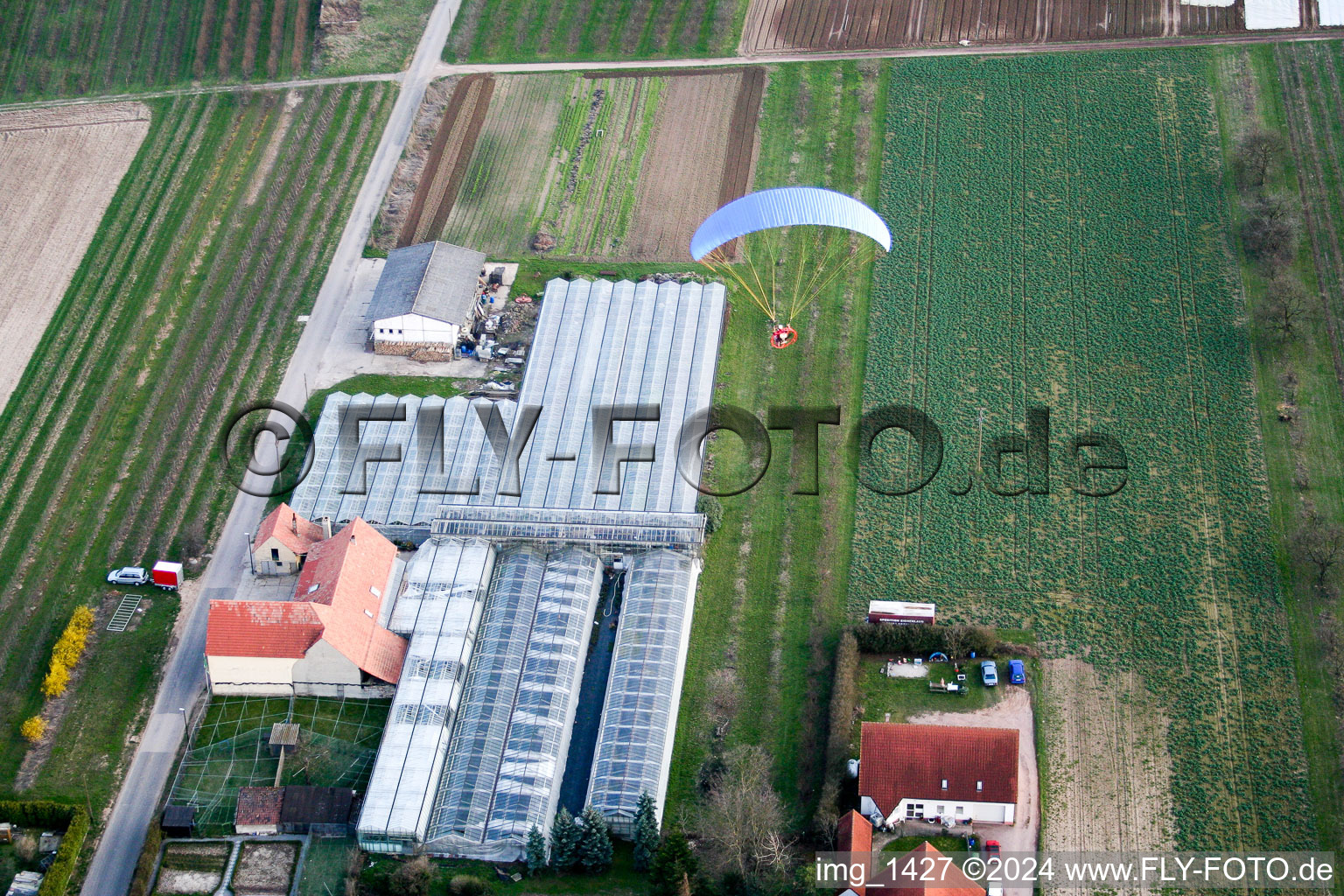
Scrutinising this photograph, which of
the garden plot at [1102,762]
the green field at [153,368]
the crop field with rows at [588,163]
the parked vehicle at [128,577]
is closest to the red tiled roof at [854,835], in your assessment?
the garden plot at [1102,762]

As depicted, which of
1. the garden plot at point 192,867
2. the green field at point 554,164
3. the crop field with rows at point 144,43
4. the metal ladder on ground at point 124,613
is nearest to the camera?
the garden plot at point 192,867

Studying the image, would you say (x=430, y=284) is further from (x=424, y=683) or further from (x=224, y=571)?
(x=424, y=683)

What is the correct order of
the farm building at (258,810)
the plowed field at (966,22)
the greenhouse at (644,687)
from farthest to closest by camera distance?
the plowed field at (966,22) < the greenhouse at (644,687) < the farm building at (258,810)

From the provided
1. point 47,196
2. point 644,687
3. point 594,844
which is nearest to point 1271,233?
point 644,687

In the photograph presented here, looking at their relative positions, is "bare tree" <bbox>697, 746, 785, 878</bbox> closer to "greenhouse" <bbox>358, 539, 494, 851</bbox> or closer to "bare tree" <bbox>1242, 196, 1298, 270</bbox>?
"greenhouse" <bbox>358, 539, 494, 851</bbox>

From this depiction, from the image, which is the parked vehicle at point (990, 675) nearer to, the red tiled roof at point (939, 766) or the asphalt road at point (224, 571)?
the red tiled roof at point (939, 766)

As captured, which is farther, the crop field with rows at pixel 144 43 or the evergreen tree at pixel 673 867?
the crop field with rows at pixel 144 43
